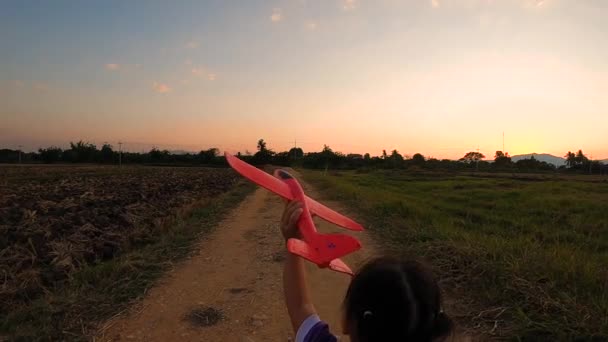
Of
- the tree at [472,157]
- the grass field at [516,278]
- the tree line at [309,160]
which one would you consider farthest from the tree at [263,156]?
the grass field at [516,278]

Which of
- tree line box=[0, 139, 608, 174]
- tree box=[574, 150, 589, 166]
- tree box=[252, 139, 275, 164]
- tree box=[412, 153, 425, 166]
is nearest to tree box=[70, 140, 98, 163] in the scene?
tree line box=[0, 139, 608, 174]

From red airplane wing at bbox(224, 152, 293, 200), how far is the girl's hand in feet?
0.40

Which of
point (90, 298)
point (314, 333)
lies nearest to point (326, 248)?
point (314, 333)

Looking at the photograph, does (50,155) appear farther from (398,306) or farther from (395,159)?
(398,306)

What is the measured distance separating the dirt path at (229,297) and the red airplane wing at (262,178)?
2444mm

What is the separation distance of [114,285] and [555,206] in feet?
51.1

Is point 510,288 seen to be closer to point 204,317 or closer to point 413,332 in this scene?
point 204,317

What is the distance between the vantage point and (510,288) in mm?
4469

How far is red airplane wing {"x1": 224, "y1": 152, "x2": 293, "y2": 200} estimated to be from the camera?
1.90 meters

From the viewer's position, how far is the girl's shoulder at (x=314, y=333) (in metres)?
1.66

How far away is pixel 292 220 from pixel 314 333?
0.47 m

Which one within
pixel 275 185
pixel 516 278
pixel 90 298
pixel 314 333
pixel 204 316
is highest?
pixel 275 185

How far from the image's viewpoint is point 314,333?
5.49 ft

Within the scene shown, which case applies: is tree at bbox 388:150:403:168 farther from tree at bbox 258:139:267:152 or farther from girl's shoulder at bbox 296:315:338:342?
girl's shoulder at bbox 296:315:338:342
